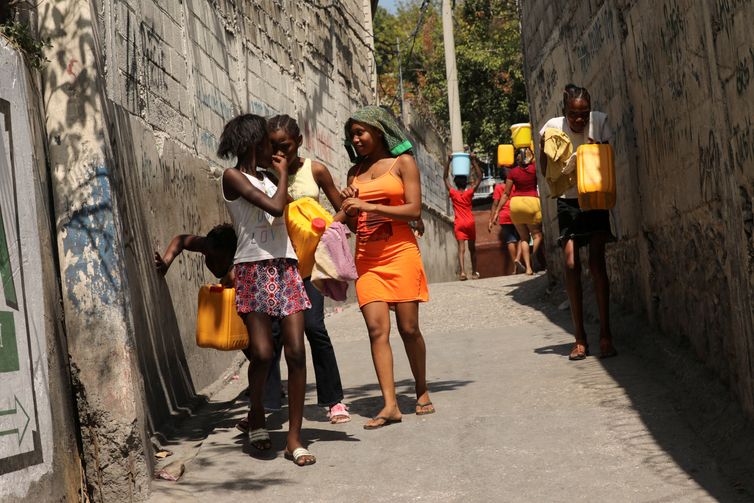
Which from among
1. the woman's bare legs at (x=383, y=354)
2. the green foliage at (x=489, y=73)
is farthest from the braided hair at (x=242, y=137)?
the green foliage at (x=489, y=73)

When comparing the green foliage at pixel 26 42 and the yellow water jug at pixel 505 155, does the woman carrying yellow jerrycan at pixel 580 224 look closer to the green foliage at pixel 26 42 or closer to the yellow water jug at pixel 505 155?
the green foliage at pixel 26 42

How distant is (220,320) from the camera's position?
19.0 feet

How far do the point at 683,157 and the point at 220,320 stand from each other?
256 centimetres

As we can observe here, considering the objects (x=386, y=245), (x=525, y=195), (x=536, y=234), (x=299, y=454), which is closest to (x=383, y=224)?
(x=386, y=245)

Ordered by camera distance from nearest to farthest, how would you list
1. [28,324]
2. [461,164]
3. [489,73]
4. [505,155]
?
[28,324]
[505,155]
[461,164]
[489,73]

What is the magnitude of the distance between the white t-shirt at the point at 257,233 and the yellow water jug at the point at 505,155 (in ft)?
34.6

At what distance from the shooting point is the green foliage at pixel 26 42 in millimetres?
4539

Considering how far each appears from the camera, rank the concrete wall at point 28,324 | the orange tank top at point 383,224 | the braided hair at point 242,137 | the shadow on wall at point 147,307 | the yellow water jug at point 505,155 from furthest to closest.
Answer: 1. the yellow water jug at point 505,155
2. the orange tank top at point 383,224
3. the shadow on wall at point 147,307
4. the braided hair at point 242,137
5. the concrete wall at point 28,324

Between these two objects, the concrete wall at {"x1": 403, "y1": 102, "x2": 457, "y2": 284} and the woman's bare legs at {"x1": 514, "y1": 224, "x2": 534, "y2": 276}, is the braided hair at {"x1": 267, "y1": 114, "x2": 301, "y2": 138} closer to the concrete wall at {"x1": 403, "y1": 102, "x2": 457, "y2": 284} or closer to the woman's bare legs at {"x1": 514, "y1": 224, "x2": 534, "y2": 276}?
the woman's bare legs at {"x1": 514, "y1": 224, "x2": 534, "y2": 276}

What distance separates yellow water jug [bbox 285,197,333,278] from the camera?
19.5 ft

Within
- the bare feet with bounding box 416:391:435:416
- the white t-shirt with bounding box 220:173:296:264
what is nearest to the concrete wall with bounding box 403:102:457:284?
the bare feet with bounding box 416:391:435:416

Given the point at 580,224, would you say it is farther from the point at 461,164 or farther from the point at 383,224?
the point at 461,164

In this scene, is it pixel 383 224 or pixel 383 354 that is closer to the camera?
pixel 383 354

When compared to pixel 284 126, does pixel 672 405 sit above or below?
below
